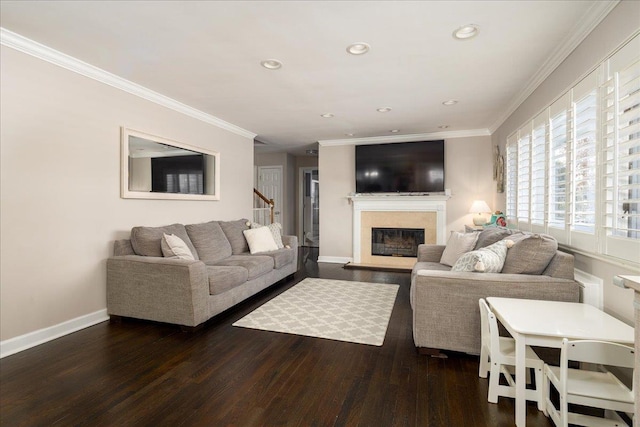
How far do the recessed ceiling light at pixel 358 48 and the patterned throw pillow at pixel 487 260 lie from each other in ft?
6.22

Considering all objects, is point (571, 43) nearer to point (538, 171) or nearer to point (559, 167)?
point (559, 167)

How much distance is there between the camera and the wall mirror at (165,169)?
11.2ft

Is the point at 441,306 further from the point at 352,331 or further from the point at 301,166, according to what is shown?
the point at 301,166

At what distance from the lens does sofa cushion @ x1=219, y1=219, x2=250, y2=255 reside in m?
4.50

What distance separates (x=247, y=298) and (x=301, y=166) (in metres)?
5.33

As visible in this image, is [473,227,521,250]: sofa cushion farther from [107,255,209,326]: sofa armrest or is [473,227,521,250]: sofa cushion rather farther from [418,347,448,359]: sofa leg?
[107,255,209,326]: sofa armrest

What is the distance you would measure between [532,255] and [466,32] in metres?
1.73

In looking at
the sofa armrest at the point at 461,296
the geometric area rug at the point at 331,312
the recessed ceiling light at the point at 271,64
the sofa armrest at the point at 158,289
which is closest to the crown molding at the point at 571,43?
the sofa armrest at the point at 461,296

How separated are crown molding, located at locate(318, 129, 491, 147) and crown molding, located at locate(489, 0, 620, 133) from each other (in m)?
1.69

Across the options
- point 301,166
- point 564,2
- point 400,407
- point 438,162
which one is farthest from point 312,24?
point 301,166

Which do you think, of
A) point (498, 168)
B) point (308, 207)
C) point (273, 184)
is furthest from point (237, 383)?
point (308, 207)

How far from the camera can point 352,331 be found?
282 centimetres

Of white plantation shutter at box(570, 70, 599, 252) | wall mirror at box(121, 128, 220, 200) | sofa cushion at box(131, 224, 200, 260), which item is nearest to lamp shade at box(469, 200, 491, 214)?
white plantation shutter at box(570, 70, 599, 252)

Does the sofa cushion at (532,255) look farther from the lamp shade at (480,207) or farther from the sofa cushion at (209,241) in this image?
the sofa cushion at (209,241)
